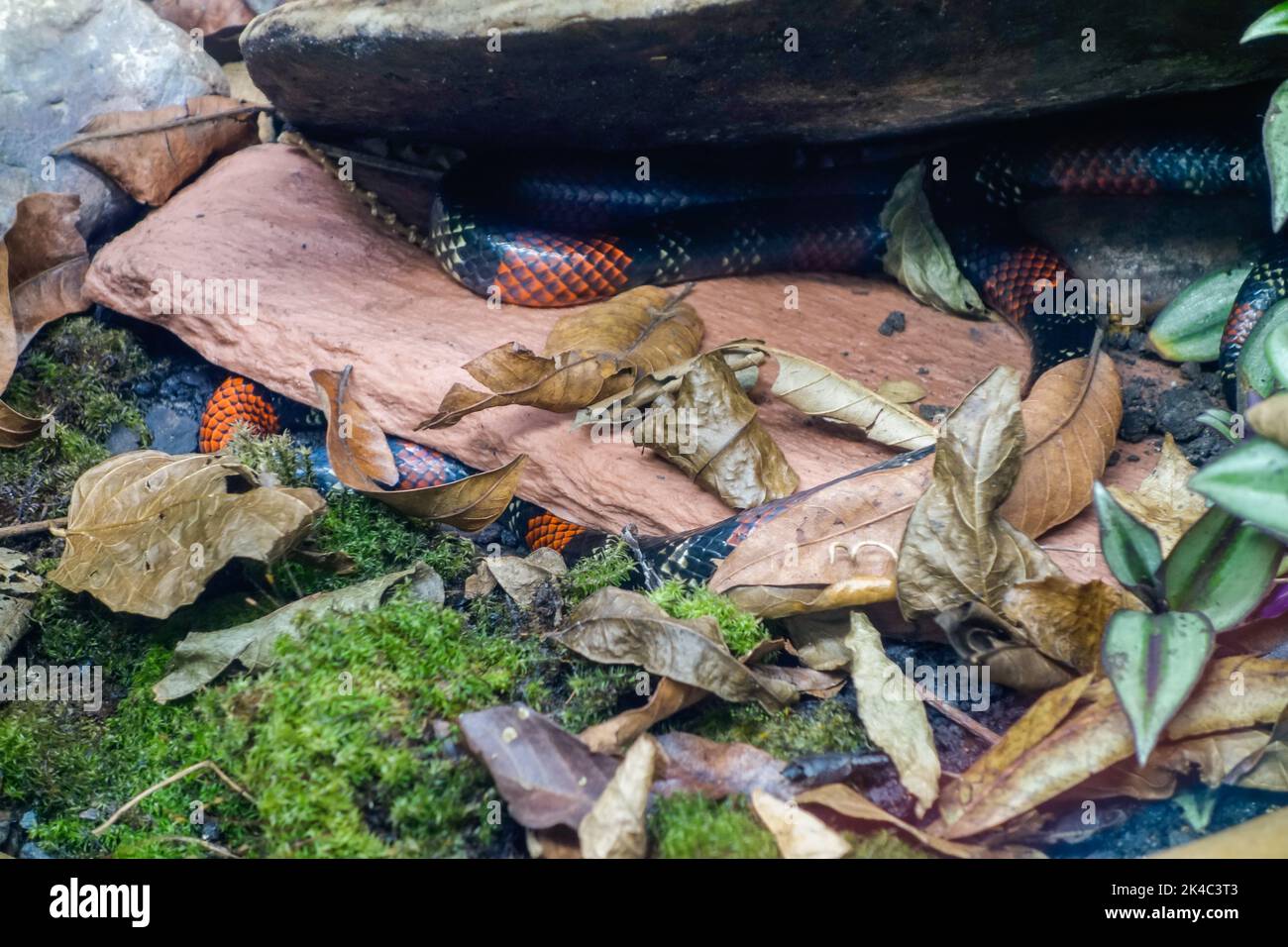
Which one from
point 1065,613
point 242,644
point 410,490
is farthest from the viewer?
point 410,490

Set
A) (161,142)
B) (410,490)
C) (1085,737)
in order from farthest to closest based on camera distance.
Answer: (161,142), (410,490), (1085,737)

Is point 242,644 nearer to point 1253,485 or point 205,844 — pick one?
point 205,844

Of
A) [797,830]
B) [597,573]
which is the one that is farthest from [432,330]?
[797,830]

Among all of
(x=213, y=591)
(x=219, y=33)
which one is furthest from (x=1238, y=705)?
(x=219, y=33)

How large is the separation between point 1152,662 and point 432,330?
2543 mm

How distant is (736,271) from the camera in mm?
4223

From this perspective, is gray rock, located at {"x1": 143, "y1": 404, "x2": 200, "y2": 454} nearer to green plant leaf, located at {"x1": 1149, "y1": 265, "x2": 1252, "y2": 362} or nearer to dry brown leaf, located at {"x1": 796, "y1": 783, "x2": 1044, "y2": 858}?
dry brown leaf, located at {"x1": 796, "y1": 783, "x2": 1044, "y2": 858}

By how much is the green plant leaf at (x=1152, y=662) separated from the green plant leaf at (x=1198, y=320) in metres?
1.93

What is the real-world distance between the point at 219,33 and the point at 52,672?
3951mm

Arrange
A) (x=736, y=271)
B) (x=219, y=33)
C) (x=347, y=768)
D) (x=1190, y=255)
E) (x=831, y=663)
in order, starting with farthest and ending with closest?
(x=219, y=33) → (x=736, y=271) → (x=1190, y=255) → (x=831, y=663) → (x=347, y=768)

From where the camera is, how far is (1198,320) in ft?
11.2
